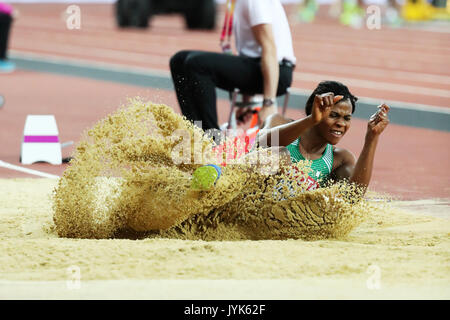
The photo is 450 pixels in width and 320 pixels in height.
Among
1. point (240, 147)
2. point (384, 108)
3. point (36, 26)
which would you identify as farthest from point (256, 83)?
point (36, 26)

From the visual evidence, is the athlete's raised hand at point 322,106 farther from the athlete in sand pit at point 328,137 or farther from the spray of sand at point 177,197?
the spray of sand at point 177,197

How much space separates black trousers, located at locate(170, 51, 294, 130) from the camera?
6.09 meters

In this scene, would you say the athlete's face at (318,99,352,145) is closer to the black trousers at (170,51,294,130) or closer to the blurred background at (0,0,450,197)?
the blurred background at (0,0,450,197)

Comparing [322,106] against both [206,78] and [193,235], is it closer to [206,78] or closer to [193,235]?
[193,235]

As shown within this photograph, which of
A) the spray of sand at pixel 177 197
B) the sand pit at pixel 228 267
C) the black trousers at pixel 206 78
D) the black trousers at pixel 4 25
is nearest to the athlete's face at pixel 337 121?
the spray of sand at pixel 177 197

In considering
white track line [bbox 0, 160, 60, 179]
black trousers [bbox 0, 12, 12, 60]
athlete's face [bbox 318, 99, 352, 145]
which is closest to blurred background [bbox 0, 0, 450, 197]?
white track line [bbox 0, 160, 60, 179]

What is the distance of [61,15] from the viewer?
26.4 m

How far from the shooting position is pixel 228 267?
3496 mm

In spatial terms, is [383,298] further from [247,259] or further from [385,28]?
[385,28]

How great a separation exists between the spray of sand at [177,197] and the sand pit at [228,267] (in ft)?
0.46

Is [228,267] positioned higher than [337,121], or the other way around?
[337,121]

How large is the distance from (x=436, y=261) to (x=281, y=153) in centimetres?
94

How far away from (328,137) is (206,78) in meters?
1.93

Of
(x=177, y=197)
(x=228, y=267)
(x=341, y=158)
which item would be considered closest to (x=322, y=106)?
(x=341, y=158)
